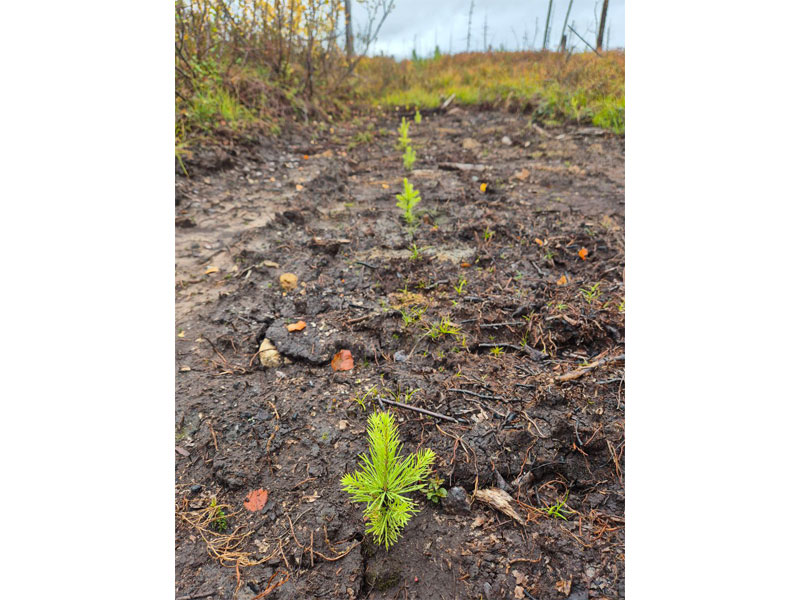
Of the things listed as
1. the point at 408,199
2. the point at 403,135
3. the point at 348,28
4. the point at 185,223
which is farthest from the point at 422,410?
the point at 348,28

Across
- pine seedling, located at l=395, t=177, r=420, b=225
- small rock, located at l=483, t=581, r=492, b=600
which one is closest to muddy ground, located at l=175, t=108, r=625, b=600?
small rock, located at l=483, t=581, r=492, b=600

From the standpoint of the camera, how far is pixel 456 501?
1.42 m

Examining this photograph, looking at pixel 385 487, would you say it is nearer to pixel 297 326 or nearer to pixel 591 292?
pixel 297 326

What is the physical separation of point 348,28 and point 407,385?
→ 698 cm

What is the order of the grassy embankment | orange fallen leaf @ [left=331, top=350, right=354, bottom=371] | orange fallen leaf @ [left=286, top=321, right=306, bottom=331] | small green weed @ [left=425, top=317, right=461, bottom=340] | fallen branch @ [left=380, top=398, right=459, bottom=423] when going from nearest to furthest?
fallen branch @ [left=380, top=398, right=459, bottom=423] → orange fallen leaf @ [left=331, top=350, right=354, bottom=371] → small green weed @ [left=425, top=317, right=461, bottom=340] → orange fallen leaf @ [left=286, top=321, right=306, bottom=331] → the grassy embankment

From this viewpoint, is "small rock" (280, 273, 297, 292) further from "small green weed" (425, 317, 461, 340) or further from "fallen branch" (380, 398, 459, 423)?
"fallen branch" (380, 398, 459, 423)

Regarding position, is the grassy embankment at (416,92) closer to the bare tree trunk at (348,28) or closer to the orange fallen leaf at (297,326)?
the bare tree trunk at (348,28)

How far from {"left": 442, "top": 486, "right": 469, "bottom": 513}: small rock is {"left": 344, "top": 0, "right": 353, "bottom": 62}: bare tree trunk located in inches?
272

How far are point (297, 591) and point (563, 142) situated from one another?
581 cm

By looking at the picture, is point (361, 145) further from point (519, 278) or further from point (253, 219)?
point (519, 278)

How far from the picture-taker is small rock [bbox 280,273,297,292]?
8.73ft

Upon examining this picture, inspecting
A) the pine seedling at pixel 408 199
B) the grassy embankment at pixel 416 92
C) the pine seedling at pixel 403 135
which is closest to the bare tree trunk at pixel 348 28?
the grassy embankment at pixel 416 92

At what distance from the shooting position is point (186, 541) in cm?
135

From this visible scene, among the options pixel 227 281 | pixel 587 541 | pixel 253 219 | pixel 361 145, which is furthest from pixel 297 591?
pixel 361 145
